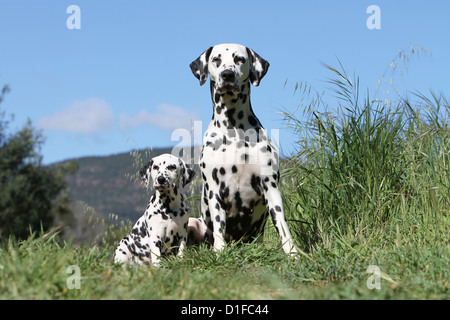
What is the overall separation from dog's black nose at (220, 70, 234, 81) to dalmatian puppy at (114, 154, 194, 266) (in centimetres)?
143

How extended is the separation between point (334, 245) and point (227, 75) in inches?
94.6

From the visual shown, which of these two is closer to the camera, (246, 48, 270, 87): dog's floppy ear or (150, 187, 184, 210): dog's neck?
(246, 48, 270, 87): dog's floppy ear

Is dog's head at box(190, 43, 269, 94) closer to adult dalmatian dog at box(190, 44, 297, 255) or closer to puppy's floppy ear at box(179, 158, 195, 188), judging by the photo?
adult dalmatian dog at box(190, 44, 297, 255)

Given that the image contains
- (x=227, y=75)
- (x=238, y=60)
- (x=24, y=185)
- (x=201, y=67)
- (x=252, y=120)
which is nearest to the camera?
(x=227, y=75)

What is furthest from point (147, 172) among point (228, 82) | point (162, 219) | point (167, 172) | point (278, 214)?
point (278, 214)

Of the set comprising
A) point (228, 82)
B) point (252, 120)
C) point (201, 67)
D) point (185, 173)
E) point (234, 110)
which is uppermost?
point (201, 67)

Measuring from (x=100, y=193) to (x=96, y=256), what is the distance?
58.5 metres

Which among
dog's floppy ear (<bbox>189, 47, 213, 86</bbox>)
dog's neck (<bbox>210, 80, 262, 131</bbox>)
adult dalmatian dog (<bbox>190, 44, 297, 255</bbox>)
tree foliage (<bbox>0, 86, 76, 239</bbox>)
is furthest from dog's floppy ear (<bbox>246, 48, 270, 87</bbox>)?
tree foliage (<bbox>0, 86, 76, 239</bbox>)

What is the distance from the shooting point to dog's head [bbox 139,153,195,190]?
6.30 meters

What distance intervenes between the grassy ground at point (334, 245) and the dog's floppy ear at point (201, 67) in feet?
6.52

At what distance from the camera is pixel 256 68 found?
6066 millimetres

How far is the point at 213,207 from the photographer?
5.83 m

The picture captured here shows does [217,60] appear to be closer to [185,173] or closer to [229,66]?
[229,66]
